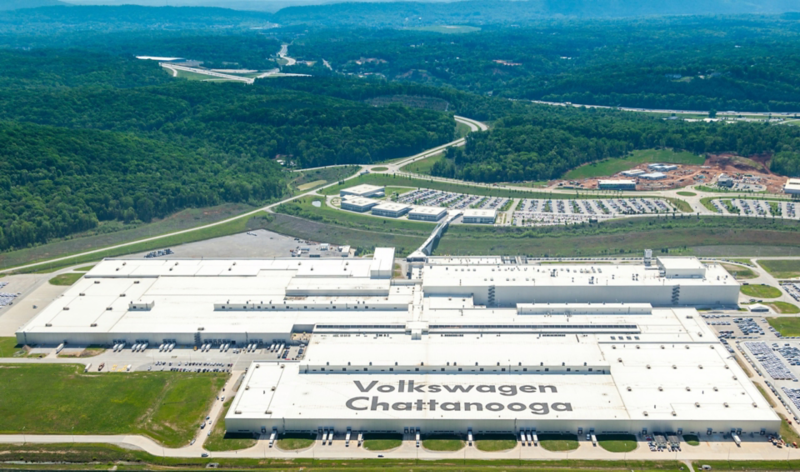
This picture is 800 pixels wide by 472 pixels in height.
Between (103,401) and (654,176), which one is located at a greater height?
(654,176)

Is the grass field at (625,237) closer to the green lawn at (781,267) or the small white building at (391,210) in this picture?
the green lawn at (781,267)

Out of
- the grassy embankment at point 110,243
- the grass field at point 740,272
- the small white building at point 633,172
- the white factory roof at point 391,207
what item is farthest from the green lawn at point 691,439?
the small white building at point 633,172

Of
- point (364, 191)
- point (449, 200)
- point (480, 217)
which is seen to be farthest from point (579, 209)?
point (364, 191)

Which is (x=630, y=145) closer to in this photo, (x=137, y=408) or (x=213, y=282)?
(x=213, y=282)

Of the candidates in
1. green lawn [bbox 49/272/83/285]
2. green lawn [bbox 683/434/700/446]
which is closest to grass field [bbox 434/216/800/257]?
green lawn [bbox 683/434/700/446]

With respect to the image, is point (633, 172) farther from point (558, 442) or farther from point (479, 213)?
point (558, 442)

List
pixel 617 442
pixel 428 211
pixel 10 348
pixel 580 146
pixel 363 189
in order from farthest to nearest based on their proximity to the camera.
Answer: pixel 580 146 → pixel 363 189 → pixel 428 211 → pixel 10 348 → pixel 617 442

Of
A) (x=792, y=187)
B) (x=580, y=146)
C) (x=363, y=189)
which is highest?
(x=580, y=146)

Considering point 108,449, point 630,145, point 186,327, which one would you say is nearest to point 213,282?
point 186,327
